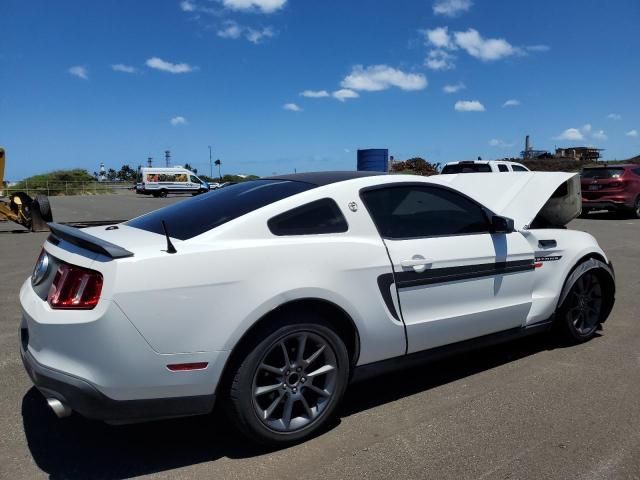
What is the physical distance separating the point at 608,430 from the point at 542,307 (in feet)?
4.02

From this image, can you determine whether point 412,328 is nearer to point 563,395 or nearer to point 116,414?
point 563,395

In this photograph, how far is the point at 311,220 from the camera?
3.14 meters

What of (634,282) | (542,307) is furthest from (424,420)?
(634,282)

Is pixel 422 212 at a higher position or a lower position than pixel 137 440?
higher

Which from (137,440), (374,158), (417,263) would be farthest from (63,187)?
(417,263)

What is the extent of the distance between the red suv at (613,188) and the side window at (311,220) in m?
14.3

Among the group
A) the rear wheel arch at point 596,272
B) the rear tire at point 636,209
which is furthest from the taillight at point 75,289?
the rear tire at point 636,209

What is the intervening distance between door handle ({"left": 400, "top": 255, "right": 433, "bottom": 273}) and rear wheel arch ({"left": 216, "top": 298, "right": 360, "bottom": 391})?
531mm

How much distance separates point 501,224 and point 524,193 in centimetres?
85

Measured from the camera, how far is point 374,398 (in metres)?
3.62

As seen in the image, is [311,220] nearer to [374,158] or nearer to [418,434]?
[418,434]

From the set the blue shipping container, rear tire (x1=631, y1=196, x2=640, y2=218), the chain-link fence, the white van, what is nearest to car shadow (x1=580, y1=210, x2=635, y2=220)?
rear tire (x1=631, y1=196, x2=640, y2=218)

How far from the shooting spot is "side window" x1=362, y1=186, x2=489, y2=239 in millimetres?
3418

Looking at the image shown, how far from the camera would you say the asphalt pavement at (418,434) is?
273 centimetres
